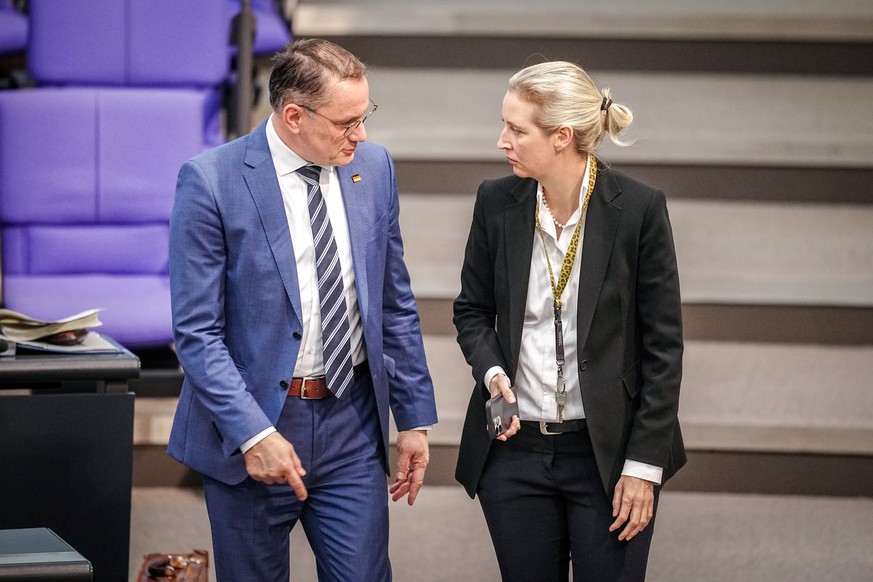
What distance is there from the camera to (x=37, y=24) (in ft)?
12.4

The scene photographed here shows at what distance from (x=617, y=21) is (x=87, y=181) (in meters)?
1.95

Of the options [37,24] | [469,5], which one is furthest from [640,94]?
[37,24]

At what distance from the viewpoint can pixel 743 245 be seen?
3.75 m

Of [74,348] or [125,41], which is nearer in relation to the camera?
[74,348]

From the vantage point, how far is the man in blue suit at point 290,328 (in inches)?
69.0

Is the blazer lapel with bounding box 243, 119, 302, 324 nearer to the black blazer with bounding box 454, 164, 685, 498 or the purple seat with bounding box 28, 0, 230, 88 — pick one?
the black blazer with bounding box 454, 164, 685, 498

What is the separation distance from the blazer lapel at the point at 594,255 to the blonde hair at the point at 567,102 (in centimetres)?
11

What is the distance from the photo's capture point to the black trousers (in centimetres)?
182

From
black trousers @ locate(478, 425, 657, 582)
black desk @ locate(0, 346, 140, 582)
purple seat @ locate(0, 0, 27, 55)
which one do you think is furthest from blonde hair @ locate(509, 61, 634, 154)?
purple seat @ locate(0, 0, 27, 55)

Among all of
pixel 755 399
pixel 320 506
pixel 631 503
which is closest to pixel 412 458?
pixel 320 506

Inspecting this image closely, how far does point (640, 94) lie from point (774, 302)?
3.32 feet

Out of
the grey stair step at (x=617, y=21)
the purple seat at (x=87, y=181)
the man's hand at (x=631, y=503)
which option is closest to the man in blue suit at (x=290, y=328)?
the man's hand at (x=631, y=503)

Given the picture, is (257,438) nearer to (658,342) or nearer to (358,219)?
(358,219)

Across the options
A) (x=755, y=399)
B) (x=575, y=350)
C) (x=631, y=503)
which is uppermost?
(x=575, y=350)
